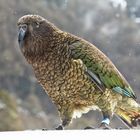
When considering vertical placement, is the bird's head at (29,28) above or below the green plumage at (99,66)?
above

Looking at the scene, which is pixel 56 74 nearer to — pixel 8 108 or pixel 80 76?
pixel 80 76

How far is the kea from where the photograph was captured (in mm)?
912

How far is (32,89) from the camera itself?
7.17 feet

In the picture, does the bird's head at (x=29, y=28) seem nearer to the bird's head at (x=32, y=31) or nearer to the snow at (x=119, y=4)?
the bird's head at (x=32, y=31)

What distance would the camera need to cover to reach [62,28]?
2025 millimetres

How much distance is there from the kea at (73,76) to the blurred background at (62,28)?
2.39 ft

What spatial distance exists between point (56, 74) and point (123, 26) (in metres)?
1.18

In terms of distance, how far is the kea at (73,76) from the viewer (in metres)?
0.91
